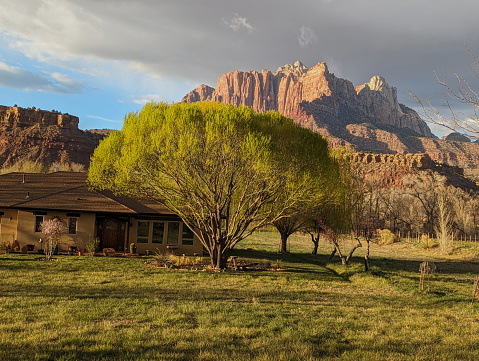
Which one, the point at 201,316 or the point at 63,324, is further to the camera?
the point at 201,316

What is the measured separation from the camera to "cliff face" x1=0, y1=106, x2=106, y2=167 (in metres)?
84.6

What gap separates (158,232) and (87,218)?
5203 millimetres

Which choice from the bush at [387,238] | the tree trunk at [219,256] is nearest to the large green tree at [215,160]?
the tree trunk at [219,256]

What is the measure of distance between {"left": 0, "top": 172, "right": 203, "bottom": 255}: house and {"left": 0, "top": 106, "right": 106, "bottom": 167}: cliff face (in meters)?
56.7

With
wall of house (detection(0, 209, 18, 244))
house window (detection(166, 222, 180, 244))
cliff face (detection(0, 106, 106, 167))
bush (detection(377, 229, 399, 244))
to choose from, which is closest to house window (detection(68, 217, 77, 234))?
wall of house (detection(0, 209, 18, 244))

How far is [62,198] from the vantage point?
1107 inches

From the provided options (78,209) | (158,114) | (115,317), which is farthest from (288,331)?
(78,209)

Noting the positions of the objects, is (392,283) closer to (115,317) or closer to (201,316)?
(201,316)

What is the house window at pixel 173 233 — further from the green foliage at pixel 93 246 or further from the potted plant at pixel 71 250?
the potted plant at pixel 71 250

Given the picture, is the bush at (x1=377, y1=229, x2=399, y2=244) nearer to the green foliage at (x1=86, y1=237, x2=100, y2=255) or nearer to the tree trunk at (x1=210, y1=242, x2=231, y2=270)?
the tree trunk at (x1=210, y1=242, x2=231, y2=270)

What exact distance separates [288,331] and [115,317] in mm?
4596

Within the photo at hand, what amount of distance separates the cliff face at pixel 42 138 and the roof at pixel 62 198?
2109 inches

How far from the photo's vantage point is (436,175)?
100 m

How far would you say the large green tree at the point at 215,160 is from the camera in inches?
774
